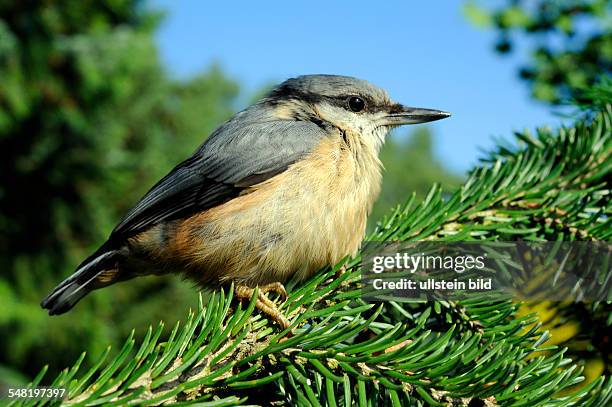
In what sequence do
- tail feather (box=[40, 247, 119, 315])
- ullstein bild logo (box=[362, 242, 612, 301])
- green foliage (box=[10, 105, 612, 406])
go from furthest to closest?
tail feather (box=[40, 247, 119, 315]), ullstein bild logo (box=[362, 242, 612, 301]), green foliage (box=[10, 105, 612, 406])

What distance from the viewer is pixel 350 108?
2867 mm

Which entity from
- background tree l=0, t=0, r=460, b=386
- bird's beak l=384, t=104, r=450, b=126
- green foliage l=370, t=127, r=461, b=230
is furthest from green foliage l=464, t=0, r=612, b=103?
green foliage l=370, t=127, r=461, b=230

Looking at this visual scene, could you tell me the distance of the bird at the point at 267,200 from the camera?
2.21 meters

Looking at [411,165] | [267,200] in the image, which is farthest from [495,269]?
[411,165]

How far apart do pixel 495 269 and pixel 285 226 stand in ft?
2.69

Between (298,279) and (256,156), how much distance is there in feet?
2.04

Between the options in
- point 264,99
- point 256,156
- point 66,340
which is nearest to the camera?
point 256,156

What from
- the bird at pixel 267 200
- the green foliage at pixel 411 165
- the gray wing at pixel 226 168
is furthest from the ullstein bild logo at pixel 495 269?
the green foliage at pixel 411 165

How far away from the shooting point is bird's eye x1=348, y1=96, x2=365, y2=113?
2871 millimetres

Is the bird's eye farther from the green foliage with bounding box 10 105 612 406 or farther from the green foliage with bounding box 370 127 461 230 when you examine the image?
the green foliage with bounding box 370 127 461 230

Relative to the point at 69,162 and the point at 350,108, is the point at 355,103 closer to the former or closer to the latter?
the point at 350,108

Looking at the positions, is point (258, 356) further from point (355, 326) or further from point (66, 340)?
point (66, 340)

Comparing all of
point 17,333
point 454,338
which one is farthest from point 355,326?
point 17,333

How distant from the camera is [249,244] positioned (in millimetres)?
2223
